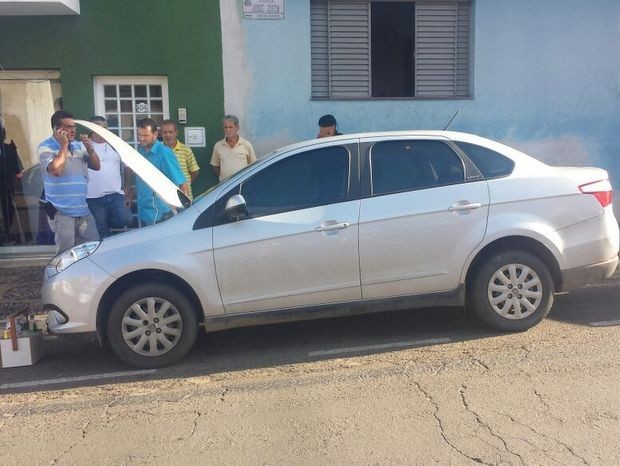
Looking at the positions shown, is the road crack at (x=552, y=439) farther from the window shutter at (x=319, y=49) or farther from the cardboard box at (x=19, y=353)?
the window shutter at (x=319, y=49)

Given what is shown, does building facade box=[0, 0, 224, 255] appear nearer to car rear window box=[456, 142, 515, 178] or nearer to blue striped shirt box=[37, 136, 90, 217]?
blue striped shirt box=[37, 136, 90, 217]

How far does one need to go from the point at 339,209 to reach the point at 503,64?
19.6 feet

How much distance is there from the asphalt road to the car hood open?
1.32 metres

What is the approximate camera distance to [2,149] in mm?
8898

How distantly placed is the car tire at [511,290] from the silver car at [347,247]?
11 mm

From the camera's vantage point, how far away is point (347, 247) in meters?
4.71

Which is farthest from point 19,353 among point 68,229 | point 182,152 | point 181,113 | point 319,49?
point 319,49

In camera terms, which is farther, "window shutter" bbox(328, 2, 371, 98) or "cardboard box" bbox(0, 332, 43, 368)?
"window shutter" bbox(328, 2, 371, 98)

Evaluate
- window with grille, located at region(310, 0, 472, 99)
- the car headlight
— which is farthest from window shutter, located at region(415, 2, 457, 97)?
the car headlight

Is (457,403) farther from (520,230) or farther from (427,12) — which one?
(427,12)

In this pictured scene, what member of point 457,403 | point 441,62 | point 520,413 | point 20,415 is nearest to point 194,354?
point 20,415

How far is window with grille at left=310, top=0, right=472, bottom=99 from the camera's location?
924cm

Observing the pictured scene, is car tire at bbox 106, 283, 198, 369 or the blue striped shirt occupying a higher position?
the blue striped shirt

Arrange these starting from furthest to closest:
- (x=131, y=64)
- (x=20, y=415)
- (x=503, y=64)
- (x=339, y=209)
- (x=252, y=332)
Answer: (x=503, y=64) → (x=131, y=64) → (x=252, y=332) → (x=339, y=209) → (x=20, y=415)
